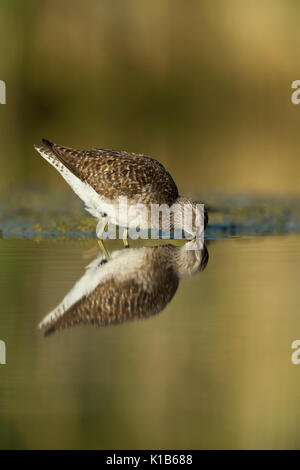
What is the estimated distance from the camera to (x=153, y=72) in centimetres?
3203

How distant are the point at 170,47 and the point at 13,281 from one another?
73.0 feet

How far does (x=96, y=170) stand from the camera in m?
12.8

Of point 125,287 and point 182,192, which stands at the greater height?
point 182,192

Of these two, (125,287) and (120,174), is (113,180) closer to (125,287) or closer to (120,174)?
(120,174)

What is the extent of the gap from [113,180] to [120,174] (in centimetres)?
15

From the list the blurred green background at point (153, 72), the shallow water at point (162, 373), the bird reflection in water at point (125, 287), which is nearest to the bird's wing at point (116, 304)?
the bird reflection in water at point (125, 287)

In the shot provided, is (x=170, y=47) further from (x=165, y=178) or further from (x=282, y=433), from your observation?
(x=282, y=433)

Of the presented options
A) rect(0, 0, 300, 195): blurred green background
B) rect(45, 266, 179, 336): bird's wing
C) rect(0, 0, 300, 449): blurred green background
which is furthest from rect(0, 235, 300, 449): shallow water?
rect(0, 0, 300, 195): blurred green background

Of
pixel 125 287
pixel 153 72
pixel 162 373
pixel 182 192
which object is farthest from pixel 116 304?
pixel 153 72

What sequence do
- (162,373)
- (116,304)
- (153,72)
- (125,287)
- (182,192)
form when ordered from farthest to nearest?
(153,72)
(182,192)
(125,287)
(116,304)
(162,373)

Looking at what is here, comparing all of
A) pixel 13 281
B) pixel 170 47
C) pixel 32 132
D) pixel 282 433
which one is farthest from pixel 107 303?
pixel 170 47

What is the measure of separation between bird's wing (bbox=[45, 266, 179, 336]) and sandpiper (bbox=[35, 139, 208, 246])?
3.08 meters

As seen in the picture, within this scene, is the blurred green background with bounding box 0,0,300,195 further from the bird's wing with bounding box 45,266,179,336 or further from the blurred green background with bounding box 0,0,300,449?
the bird's wing with bounding box 45,266,179,336

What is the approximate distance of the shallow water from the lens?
18.9 feet
